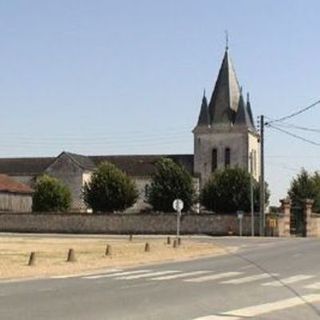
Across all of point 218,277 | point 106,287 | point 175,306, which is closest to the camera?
point 175,306

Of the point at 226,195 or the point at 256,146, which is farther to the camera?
the point at 256,146

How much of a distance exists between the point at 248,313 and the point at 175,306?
1.59 m

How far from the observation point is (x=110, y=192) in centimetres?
9019

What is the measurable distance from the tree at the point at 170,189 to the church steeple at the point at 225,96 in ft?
74.0

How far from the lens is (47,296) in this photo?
17.3 metres

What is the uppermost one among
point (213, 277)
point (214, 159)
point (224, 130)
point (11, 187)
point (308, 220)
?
point (224, 130)

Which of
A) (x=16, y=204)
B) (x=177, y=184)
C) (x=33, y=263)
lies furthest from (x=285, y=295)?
(x=16, y=204)

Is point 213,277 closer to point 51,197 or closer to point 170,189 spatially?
point 170,189

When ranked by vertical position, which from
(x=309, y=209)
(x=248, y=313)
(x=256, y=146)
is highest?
(x=256, y=146)

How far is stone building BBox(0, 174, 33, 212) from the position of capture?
309 ft

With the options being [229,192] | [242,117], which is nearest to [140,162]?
[242,117]

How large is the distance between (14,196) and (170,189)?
1916 centimetres

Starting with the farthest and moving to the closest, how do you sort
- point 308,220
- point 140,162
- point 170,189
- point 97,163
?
point 97,163 < point 140,162 < point 170,189 < point 308,220

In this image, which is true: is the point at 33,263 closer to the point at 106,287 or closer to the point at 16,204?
the point at 106,287
